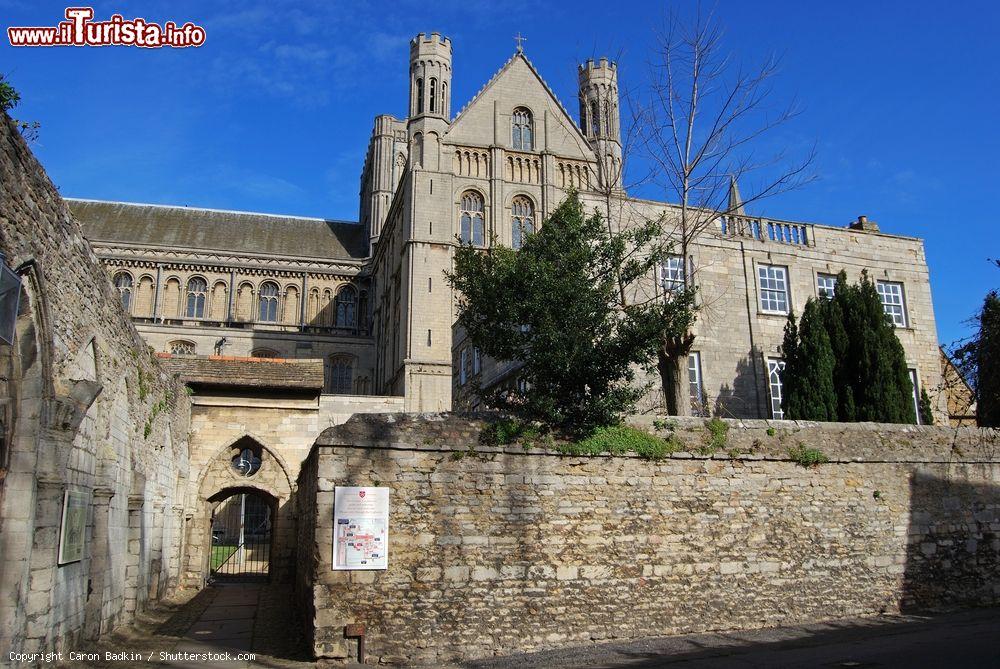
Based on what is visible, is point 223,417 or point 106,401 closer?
point 106,401

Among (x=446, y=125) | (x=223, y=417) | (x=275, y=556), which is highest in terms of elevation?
(x=446, y=125)

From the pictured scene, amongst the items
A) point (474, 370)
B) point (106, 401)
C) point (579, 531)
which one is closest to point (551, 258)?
point (579, 531)

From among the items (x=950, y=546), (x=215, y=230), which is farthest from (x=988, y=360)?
(x=215, y=230)

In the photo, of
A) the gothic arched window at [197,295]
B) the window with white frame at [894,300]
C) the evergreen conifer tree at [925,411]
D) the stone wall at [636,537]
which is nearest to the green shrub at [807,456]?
the stone wall at [636,537]

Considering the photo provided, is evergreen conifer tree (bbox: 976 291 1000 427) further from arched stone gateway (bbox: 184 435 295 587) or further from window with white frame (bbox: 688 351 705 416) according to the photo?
arched stone gateway (bbox: 184 435 295 587)

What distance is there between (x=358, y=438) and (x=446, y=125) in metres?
32.1

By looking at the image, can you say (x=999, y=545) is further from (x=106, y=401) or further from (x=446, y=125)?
(x=446, y=125)

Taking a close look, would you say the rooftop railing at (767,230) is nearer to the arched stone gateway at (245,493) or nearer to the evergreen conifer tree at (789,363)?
the evergreen conifer tree at (789,363)

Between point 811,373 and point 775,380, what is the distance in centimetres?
216

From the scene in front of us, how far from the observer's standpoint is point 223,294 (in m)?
48.9

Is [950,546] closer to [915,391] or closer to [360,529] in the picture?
[915,391]

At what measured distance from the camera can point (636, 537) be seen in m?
11.6

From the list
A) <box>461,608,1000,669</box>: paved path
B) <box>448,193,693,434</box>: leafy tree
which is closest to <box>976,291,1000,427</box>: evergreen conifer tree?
<box>461,608,1000,669</box>: paved path

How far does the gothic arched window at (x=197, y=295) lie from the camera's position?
48438mm
